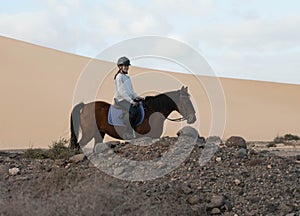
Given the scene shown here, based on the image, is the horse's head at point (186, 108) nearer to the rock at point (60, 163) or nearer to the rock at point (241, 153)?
the rock at point (241, 153)

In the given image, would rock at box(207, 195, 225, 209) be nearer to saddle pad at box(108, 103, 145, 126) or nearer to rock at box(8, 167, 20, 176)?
rock at box(8, 167, 20, 176)

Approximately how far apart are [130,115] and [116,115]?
1.77ft

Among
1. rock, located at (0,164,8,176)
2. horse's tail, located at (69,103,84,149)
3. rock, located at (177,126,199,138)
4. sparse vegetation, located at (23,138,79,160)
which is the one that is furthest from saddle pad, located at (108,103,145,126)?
rock, located at (0,164,8,176)

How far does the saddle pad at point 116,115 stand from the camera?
16828mm

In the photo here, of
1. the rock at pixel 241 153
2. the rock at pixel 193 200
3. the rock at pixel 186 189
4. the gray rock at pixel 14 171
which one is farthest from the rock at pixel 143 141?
the rock at pixel 193 200

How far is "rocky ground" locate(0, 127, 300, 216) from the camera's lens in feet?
36.0

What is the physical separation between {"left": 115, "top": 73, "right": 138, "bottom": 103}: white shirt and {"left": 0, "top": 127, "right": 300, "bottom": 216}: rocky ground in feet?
4.53

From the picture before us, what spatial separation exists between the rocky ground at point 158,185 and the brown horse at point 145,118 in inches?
61.6

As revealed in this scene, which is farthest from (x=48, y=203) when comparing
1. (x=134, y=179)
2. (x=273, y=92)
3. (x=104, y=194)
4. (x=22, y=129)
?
(x=273, y=92)

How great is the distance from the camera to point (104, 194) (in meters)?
11.1

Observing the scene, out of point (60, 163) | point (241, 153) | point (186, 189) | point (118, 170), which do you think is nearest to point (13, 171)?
point (60, 163)

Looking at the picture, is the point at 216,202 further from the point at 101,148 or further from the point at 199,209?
the point at 101,148

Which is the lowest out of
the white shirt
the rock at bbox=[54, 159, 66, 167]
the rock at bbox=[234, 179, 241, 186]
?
the rock at bbox=[234, 179, 241, 186]

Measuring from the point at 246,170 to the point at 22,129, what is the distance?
84.7 feet
